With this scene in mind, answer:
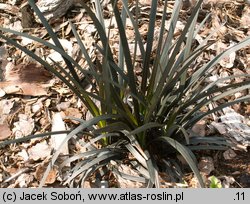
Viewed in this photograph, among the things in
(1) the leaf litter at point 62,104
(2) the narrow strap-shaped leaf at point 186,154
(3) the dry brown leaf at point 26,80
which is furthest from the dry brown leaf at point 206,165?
(3) the dry brown leaf at point 26,80

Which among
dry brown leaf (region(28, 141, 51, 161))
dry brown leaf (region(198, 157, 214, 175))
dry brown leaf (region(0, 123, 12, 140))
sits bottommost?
dry brown leaf (region(198, 157, 214, 175))

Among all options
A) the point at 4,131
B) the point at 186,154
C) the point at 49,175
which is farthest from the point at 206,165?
the point at 4,131

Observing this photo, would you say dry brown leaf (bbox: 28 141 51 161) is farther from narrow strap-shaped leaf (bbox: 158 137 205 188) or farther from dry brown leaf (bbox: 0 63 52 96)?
narrow strap-shaped leaf (bbox: 158 137 205 188)

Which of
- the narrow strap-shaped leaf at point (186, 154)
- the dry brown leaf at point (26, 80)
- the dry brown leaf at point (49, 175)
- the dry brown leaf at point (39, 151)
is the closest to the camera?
the narrow strap-shaped leaf at point (186, 154)

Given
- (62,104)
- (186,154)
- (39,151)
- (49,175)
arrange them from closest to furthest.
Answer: (186,154), (49,175), (39,151), (62,104)

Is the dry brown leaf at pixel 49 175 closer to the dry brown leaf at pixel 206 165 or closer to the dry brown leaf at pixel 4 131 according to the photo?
the dry brown leaf at pixel 4 131

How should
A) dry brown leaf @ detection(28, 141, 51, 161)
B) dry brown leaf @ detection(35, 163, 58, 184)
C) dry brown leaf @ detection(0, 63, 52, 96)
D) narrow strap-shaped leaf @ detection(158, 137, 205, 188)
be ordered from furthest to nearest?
dry brown leaf @ detection(0, 63, 52, 96)
dry brown leaf @ detection(28, 141, 51, 161)
dry brown leaf @ detection(35, 163, 58, 184)
narrow strap-shaped leaf @ detection(158, 137, 205, 188)

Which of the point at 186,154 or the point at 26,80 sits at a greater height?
the point at 26,80

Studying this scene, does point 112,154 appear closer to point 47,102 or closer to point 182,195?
point 182,195

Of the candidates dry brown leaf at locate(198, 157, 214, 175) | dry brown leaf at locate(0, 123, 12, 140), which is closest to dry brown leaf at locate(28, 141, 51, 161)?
dry brown leaf at locate(0, 123, 12, 140)

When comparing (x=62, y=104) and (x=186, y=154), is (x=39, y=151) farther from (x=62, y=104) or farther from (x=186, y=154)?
(x=186, y=154)

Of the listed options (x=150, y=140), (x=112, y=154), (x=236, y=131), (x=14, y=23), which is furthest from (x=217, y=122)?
(x=14, y=23)

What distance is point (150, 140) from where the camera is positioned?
1.79 m

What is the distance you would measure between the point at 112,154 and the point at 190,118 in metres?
0.36
